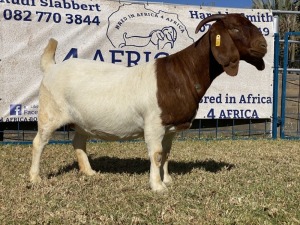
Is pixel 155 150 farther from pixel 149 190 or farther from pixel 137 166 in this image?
pixel 137 166

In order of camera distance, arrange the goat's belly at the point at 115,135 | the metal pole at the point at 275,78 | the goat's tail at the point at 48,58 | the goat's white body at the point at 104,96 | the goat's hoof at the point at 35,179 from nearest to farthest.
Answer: the goat's white body at the point at 104,96 < the goat's belly at the point at 115,135 < the goat's hoof at the point at 35,179 < the goat's tail at the point at 48,58 < the metal pole at the point at 275,78

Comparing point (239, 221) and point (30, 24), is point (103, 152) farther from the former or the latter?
point (239, 221)

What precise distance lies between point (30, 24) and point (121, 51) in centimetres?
166

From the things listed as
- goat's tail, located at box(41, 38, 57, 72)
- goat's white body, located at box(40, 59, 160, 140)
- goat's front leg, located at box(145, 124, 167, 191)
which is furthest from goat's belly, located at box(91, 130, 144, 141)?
goat's tail, located at box(41, 38, 57, 72)

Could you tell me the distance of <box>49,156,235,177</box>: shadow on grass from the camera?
581cm

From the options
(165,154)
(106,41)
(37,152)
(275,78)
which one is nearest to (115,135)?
(165,154)

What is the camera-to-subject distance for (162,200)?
4281mm

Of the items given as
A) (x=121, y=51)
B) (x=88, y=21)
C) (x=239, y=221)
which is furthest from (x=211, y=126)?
(x=239, y=221)

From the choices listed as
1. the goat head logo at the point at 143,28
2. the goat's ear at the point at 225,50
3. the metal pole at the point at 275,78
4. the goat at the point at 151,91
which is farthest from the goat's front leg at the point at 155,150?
the metal pole at the point at 275,78

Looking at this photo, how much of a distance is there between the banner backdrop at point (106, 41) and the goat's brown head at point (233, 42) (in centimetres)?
366

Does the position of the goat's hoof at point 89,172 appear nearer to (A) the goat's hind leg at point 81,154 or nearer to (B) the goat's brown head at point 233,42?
(A) the goat's hind leg at point 81,154

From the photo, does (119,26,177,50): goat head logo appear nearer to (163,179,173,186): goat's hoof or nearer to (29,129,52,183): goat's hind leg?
(29,129,52,183): goat's hind leg

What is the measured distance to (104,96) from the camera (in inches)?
189

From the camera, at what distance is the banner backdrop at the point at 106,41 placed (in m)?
7.61
